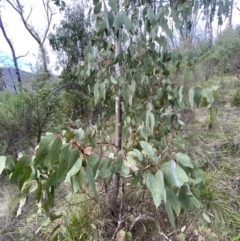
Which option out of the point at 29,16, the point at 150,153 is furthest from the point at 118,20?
the point at 29,16

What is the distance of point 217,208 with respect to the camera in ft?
4.33

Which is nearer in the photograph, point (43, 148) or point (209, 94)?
point (43, 148)

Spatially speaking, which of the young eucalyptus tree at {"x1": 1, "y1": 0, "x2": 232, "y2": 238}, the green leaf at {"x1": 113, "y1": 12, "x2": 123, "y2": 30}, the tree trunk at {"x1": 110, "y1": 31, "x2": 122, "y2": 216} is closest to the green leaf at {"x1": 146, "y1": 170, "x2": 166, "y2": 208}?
the young eucalyptus tree at {"x1": 1, "y1": 0, "x2": 232, "y2": 238}

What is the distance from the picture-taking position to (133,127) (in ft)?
4.05

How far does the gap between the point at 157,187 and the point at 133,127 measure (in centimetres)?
80

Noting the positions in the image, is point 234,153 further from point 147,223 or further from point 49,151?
point 49,151

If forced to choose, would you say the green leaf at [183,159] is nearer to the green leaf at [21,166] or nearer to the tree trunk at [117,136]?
the green leaf at [21,166]

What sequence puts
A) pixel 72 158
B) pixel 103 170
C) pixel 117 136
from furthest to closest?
pixel 117 136 → pixel 103 170 → pixel 72 158

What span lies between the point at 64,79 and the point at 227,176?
263cm

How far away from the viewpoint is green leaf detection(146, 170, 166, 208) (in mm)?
421

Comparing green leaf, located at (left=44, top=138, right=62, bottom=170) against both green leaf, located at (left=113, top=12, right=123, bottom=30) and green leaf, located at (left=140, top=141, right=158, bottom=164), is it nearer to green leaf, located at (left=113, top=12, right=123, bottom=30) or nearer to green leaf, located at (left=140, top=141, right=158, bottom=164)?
green leaf, located at (left=140, top=141, right=158, bottom=164)

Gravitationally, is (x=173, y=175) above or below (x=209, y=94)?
below

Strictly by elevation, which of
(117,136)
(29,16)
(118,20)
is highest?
(29,16)

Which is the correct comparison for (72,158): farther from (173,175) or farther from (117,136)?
(117,136)
